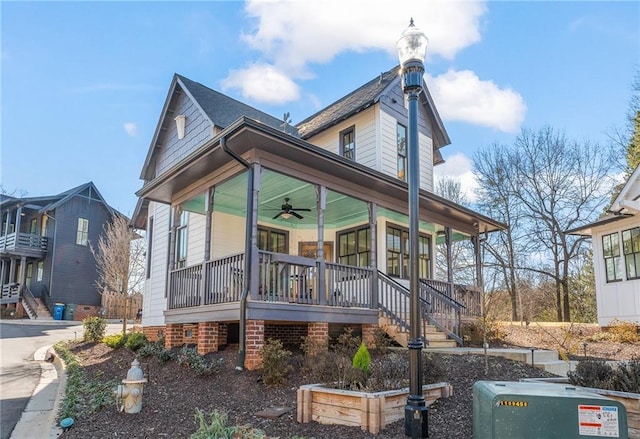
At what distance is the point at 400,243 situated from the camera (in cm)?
1323

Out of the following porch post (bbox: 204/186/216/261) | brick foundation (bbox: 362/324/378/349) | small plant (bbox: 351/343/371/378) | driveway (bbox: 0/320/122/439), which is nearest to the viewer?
small plant (bbox: 351/343/371/378)

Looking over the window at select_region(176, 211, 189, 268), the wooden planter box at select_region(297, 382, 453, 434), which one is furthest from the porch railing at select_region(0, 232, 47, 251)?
the wooden planter box at select_region(297, 382, 453, 434)

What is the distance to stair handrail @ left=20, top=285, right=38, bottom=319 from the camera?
27356 mm

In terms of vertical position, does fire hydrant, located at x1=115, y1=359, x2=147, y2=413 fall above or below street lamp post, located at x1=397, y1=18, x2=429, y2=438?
below

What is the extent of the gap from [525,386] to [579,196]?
76.5 feet

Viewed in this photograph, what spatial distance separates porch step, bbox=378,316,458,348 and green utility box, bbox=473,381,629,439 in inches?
265

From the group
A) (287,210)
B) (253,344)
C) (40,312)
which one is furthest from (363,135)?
(40,312)

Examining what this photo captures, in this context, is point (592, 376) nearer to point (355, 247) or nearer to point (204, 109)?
point (355, 247)

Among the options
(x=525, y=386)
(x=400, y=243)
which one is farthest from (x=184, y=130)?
(x=525, y=386)

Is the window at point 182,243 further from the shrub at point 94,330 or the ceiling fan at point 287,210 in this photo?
the shrub at point 94,330

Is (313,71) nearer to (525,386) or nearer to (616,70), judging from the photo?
(525,386)

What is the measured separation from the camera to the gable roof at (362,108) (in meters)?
13.6

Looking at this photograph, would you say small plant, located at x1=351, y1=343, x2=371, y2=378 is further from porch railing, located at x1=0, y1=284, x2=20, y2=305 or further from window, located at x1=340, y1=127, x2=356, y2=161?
porch railing, located at x1=0, y1=284, x2=20, y2=305

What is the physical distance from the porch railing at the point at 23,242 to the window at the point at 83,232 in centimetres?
191
